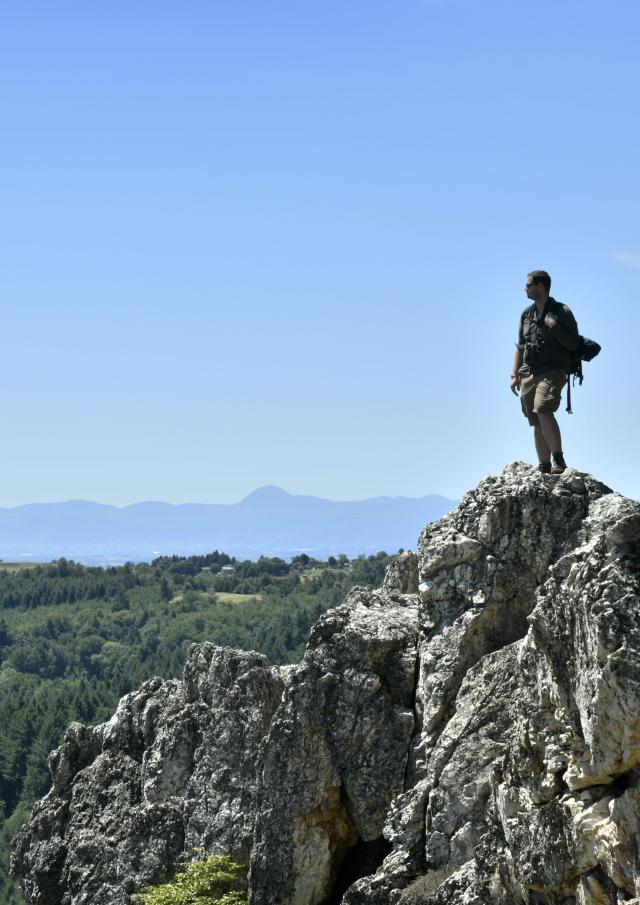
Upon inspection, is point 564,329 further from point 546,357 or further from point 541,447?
point 541,447

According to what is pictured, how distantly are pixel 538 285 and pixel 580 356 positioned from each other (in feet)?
5.57

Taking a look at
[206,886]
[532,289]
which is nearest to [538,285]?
[532,289]

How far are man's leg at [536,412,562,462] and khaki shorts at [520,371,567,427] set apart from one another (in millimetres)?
169

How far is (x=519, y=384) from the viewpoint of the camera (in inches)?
1120

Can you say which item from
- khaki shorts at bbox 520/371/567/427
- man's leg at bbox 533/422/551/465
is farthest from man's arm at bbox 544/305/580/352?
man's leg at bbox 533/422/551/465

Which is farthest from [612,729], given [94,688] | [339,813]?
[94,688]

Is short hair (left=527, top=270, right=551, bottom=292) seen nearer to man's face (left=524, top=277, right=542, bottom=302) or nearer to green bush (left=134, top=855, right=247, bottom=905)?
man's face (left=524, top=277, right=542, bottom=302)

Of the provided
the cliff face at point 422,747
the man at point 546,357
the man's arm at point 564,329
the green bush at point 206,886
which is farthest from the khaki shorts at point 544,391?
the green bush at point 206,886

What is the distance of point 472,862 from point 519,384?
10.1 metres

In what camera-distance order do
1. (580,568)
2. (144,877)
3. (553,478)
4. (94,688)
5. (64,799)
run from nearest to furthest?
(580,568)
(553,478)
(144,877)
(64,799)
(94,688)

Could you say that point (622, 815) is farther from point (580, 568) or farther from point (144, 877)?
point (144, 877)

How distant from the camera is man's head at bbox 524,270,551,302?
89.8 feet

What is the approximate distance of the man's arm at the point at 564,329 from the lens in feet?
89.9

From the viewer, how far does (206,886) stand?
29516mm
